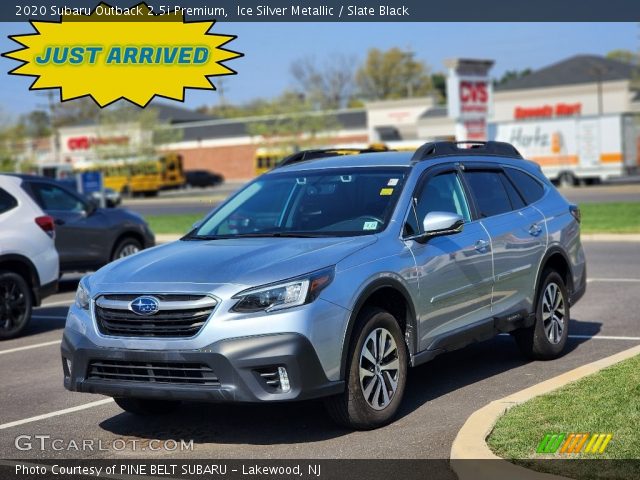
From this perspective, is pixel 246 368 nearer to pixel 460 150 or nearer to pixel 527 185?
pixel 460 150

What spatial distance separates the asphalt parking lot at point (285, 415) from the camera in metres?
6.40

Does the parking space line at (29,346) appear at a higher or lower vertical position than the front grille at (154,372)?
lower

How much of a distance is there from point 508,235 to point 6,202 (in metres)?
6.20

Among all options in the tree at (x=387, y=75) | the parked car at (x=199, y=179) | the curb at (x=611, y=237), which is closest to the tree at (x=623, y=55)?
the tree at (x=387, y=75)

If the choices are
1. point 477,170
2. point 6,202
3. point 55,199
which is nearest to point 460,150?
point 477,170

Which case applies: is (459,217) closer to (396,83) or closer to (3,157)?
(3,157)

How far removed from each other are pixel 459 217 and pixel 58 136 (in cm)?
9643

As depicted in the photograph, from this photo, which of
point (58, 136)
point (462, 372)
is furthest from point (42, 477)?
point (58, 136)

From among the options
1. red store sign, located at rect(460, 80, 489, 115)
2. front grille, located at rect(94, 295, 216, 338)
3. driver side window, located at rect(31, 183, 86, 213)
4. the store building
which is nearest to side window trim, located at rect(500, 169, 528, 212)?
front grille, located at rect(94, 295, 216, 338)

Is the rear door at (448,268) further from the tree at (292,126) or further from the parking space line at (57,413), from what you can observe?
the tree at (292,126)

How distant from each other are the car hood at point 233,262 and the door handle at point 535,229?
7.55 feet

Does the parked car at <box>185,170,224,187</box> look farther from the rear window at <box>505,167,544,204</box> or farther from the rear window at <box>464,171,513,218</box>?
the rear window at <box>464,171,513,218</box>

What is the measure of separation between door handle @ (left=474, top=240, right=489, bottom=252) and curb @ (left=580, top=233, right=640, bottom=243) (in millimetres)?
13444

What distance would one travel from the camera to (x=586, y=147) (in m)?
47.5
